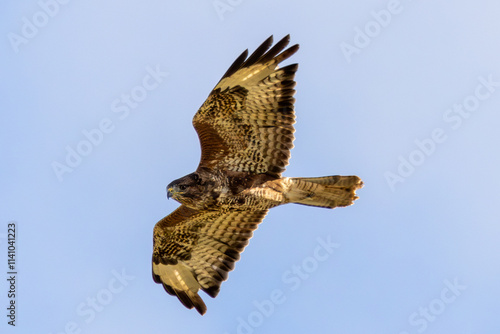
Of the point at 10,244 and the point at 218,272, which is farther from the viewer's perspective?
the point at 10,244

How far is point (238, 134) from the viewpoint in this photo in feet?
37.6

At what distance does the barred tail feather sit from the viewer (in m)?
11.3

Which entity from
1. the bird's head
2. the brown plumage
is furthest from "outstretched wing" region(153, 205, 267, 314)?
the bird's head

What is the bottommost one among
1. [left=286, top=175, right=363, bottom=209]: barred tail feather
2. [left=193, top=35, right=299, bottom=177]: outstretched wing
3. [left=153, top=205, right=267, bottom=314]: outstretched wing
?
[left=153, top=205, right=267, bottom=314]: outstretched wing

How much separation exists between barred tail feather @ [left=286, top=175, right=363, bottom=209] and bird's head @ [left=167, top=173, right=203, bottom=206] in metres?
1.58

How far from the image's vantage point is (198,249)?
12.5 meters

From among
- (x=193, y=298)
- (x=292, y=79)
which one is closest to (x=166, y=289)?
(x=193, y=298)

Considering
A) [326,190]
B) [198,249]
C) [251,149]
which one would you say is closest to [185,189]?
[251,149]

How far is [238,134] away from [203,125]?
2.05 ft

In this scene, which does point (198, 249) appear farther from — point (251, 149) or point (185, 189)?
point (251, 149)

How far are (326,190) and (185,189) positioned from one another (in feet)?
7.87

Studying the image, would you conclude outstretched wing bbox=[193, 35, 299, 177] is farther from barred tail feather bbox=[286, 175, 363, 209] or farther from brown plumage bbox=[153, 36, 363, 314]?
barred tail feather bbox=[286, 175, 363, 209]

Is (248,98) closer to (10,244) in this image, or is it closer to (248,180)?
(248,180)

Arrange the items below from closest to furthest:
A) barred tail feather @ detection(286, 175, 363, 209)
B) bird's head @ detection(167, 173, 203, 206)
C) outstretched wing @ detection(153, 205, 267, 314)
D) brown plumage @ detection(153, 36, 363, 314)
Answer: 1. bird's head @ detection(167, 173, 203, 206)
2. brown plumage @ detection(153, 36, 363, 314)
3. barred tail feather @ detection(286, 175, 363, 209)
4. outstretched wing @ detection(153, 205, 267, 314)
